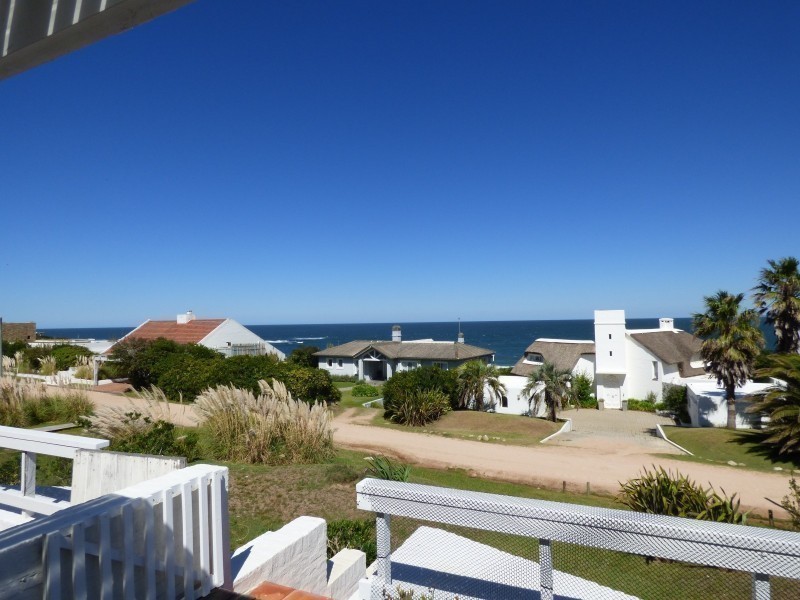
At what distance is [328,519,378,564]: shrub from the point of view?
553cm

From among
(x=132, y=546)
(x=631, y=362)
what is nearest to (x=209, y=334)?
(x=631, y=362)

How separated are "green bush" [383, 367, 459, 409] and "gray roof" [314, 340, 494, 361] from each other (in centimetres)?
1084

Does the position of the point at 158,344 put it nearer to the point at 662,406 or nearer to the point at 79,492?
the point at 79,492

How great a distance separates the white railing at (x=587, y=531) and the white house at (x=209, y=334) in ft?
117

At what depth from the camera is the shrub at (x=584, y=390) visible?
113 ft

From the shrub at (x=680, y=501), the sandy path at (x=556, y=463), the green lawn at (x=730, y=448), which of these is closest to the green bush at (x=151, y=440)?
the sandy path at (x=556, y=463)

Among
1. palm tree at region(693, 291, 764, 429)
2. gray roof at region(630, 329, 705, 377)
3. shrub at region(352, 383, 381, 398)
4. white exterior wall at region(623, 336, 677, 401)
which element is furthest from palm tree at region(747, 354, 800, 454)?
shrub at region(352, 383, 381, 398)

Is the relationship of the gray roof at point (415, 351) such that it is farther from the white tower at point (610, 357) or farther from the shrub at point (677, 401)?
the shrub at point (677, 401)

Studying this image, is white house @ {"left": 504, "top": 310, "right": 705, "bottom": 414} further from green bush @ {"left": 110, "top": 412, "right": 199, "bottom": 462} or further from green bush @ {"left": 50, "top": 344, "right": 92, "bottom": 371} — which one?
green bush @ {"left": 110, "top": 412, "right": 199, "bottom": 462}

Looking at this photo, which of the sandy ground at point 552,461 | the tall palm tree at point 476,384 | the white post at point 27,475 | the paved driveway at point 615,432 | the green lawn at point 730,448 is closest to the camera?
the white post at point 27,475

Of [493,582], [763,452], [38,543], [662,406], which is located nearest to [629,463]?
[763,452]

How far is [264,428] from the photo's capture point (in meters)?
9.18

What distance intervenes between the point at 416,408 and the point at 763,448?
508 inches

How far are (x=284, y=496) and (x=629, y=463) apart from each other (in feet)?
37.0
